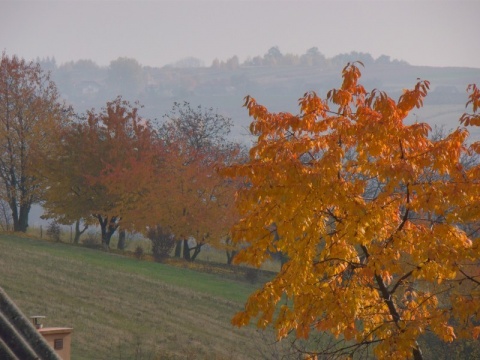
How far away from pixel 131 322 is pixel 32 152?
91.1 ft

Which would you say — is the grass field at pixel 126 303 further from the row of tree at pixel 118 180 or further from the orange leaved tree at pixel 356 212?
the orange leaved tree at pixel 356 212

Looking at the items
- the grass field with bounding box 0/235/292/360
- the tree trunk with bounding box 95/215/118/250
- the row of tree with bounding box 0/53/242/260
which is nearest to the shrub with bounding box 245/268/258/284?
the grass field with bounding box 0/235/292/360

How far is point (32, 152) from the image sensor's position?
53.7 metres

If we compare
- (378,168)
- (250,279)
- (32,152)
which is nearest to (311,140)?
(378,168)

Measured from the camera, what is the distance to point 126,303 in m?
31.5

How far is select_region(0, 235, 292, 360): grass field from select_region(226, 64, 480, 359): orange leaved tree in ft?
19.6

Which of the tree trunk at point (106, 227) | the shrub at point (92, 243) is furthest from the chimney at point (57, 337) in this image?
the tree trunk at point (106, 227)

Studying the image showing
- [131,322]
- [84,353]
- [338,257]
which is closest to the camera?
[338,257]

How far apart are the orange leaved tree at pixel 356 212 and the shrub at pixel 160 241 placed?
37836 millimetres

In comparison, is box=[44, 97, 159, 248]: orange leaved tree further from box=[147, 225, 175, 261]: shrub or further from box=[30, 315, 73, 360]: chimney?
box=[30, 315, 73, 360]: chimney

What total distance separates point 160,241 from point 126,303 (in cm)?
1922

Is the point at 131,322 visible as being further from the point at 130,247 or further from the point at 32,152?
the point at 130,247

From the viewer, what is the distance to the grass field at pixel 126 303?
2505 centimetres

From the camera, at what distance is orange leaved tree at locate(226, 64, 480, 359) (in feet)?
38.4
